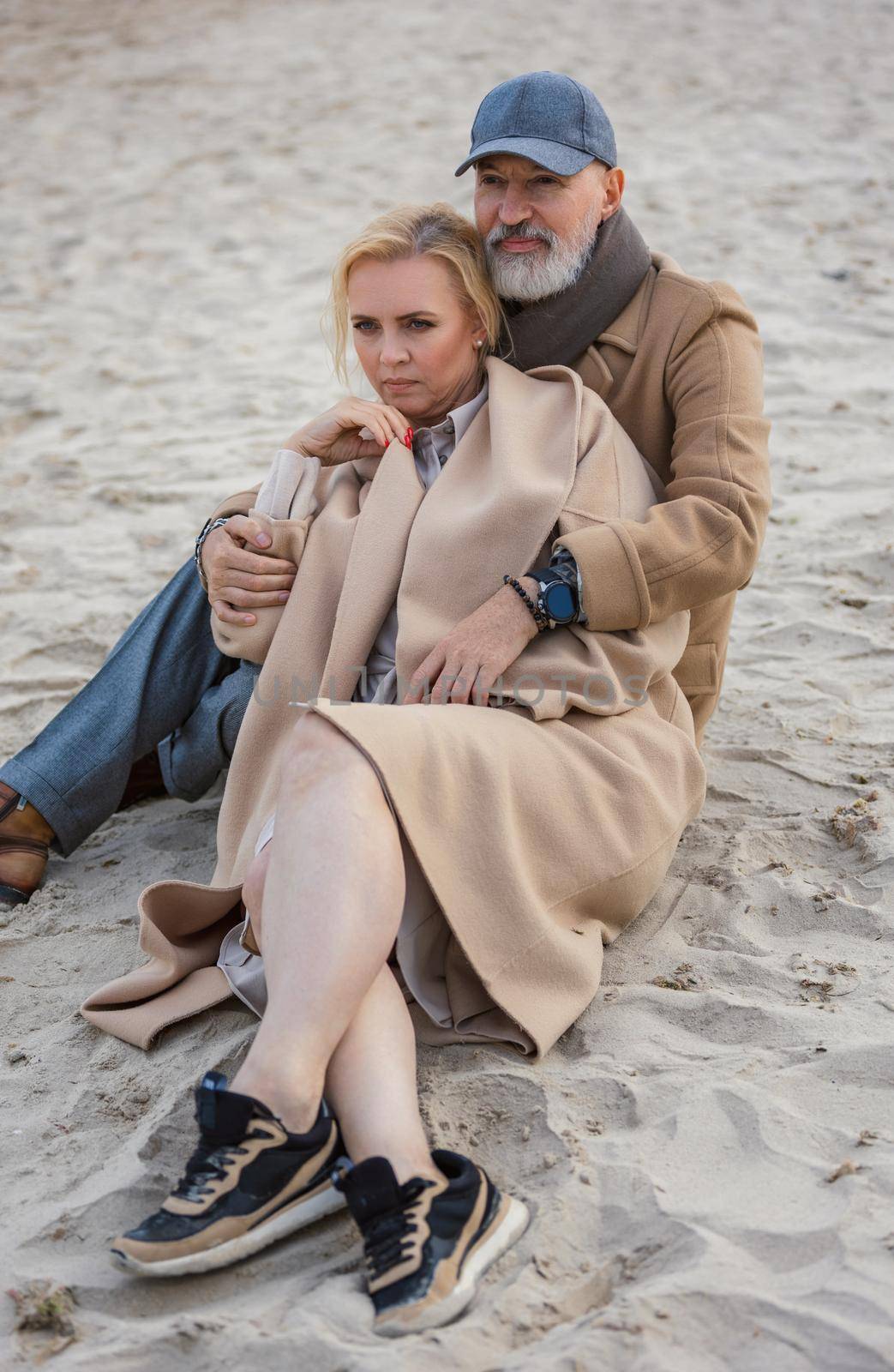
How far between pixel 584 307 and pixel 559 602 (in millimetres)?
731

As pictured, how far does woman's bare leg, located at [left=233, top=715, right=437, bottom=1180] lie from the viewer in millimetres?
1842

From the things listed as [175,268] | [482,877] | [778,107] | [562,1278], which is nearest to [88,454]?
[175,268]

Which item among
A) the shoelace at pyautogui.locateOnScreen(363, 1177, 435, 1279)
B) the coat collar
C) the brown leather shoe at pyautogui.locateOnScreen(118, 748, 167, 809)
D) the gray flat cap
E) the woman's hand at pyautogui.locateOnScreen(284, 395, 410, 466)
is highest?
the gray flat cap

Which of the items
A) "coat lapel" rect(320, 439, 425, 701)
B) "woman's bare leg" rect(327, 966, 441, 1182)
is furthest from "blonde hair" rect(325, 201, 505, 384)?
"woman's bare leg" rect(327, 966, 441, 1182)

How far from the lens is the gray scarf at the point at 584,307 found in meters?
2.75

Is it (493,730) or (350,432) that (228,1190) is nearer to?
(493,730)

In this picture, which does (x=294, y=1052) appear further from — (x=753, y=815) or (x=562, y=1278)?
(x=753, y=815)

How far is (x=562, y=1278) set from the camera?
1.76 metres

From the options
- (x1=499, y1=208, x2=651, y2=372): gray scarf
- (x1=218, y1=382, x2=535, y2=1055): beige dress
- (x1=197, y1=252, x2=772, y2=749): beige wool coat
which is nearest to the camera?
(x1=218, y1=382, x2=535, y2=1055): beige dress

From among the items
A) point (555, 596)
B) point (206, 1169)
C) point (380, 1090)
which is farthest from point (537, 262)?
point (206, 1169)

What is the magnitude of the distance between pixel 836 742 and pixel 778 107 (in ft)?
25.6

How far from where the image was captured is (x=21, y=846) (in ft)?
9.68

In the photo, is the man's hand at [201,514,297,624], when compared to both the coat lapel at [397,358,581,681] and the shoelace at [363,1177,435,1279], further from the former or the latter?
the shoelace at [363,1177,435,1279]

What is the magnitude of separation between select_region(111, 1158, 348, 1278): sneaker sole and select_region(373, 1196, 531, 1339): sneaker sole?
8.8 inches
